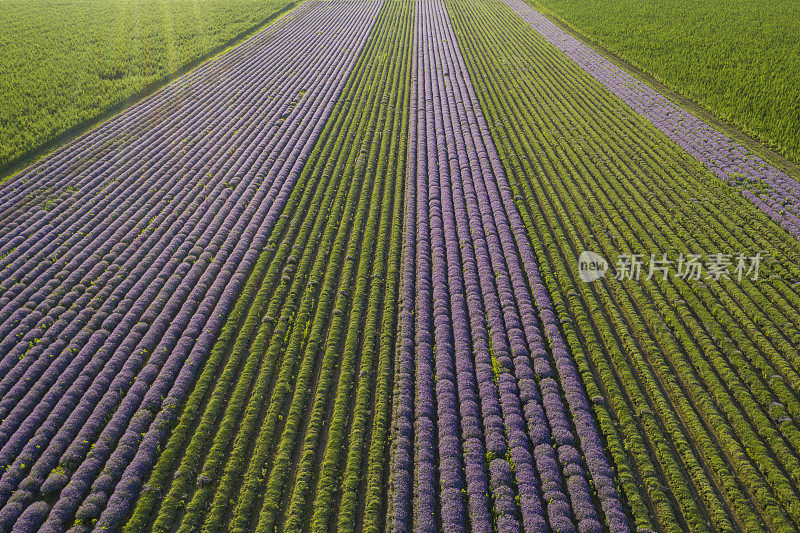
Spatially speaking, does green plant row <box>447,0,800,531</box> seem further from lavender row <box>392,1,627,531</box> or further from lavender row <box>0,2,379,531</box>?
lavender row <box>0,2,379,531</box>

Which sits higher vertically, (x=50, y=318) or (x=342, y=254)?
(x=342, y=254)

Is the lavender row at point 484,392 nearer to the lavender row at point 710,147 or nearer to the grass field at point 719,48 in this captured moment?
the lavender row at point 710,147

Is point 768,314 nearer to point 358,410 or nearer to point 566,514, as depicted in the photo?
point 566,514

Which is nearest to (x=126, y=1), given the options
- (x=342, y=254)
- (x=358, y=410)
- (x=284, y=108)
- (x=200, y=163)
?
(x=284, y=108)

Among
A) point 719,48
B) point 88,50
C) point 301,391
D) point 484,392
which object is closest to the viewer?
point 484,392

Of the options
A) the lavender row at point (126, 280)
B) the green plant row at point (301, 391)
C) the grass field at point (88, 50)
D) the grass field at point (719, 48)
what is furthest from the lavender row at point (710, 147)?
the grass field at point (88, 50)

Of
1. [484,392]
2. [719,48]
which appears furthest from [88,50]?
[719,48]

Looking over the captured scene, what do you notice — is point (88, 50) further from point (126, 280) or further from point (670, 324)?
point (670, 324)
